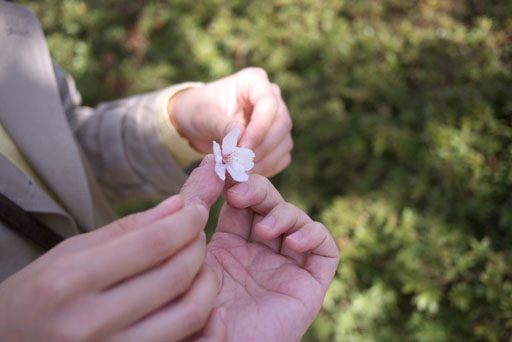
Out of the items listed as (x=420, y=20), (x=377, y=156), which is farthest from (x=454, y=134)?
(x=420, y=20)

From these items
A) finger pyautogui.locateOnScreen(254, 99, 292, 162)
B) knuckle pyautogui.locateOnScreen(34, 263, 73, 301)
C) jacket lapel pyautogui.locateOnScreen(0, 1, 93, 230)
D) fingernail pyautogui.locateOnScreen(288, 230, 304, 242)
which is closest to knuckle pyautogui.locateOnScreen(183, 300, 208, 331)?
knuckle pyautogui.locateOnScreen(34, 263, 73, 301)

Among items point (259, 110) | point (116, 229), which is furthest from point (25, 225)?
point (259, 110)

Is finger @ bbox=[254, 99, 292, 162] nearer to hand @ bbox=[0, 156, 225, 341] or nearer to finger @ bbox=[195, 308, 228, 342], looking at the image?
hand @ bbox=[0, 156, 225, 341]

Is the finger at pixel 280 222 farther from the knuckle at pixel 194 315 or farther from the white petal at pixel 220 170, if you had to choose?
the knuckle at pixel 194 315

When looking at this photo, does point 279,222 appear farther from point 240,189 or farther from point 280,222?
point 240,189

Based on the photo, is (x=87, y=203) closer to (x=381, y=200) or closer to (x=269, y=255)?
(x=269, y=255)
